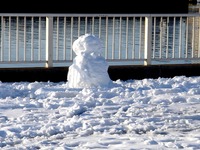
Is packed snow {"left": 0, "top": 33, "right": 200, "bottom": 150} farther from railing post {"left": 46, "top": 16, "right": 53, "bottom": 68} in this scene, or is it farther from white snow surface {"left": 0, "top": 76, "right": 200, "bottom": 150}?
railing post {"left": 46, "top": 16, "right": 53, "bottom": 68}

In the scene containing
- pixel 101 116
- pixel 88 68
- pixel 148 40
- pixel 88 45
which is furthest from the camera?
pixel 148 40

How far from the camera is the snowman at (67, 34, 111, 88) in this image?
44.3 ft

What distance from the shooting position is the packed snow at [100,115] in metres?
8.73

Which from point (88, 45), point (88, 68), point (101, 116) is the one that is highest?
point (88, 45)

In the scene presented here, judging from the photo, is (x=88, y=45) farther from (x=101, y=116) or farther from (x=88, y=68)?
(x=101, y=116)

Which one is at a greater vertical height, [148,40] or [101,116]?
[148,40]

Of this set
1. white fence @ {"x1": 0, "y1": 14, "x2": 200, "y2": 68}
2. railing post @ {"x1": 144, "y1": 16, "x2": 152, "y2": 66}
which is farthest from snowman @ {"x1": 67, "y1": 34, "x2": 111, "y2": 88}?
railing post @ {"x1": 144, "y1": 16, "x2": 152, "y2": 66}

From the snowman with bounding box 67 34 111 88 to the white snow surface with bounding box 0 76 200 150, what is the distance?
20 centimetres

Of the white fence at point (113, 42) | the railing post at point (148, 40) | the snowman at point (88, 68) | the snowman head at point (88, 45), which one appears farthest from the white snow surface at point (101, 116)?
the railing post at point (148, 40)

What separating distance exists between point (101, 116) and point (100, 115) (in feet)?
0.21

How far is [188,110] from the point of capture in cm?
1120

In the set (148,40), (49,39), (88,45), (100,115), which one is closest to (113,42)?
(148,40)

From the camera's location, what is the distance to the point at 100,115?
1058 cm
